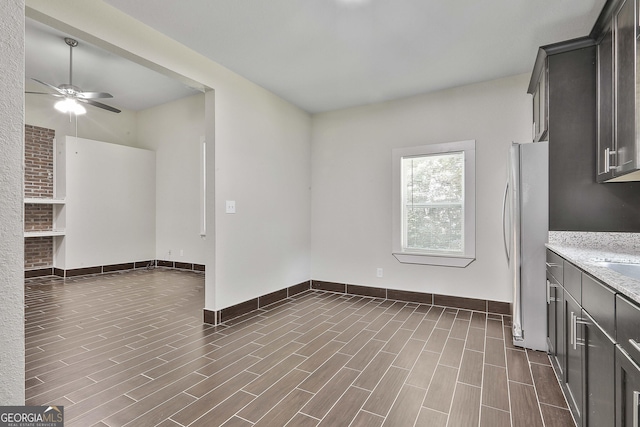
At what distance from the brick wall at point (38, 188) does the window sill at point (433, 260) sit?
5917 mm

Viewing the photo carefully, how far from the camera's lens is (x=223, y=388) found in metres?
2.12

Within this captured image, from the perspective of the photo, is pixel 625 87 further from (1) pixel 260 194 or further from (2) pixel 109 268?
(2) pixel 109 268

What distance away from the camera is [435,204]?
4.10 meters

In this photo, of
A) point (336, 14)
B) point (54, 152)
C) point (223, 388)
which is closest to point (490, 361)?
point (223, 388)

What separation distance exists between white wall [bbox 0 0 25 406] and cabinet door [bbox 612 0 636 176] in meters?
2.74

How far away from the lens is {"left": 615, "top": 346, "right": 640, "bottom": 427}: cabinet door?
101 centimetres

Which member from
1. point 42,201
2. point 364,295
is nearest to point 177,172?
point 42,201

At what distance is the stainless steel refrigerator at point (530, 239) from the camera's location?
105 inches

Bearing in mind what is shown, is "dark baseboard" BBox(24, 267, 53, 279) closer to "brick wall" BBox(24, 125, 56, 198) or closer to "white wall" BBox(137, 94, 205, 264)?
"brick wall" BBox(24, 125, 56, 198)

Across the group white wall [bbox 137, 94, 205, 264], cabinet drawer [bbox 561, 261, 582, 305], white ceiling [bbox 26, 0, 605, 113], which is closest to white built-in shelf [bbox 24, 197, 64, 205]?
white wall [bbox 137, 94, 205, 264]

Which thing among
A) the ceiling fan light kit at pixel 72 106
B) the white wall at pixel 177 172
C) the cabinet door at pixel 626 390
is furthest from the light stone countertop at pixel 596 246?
the ceiling fan light kit at pixel 72 106

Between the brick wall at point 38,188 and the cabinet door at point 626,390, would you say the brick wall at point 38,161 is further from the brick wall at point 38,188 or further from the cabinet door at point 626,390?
the cabinet door at point 626,390

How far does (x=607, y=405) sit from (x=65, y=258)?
271 inches

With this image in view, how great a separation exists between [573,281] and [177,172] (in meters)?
6.29
